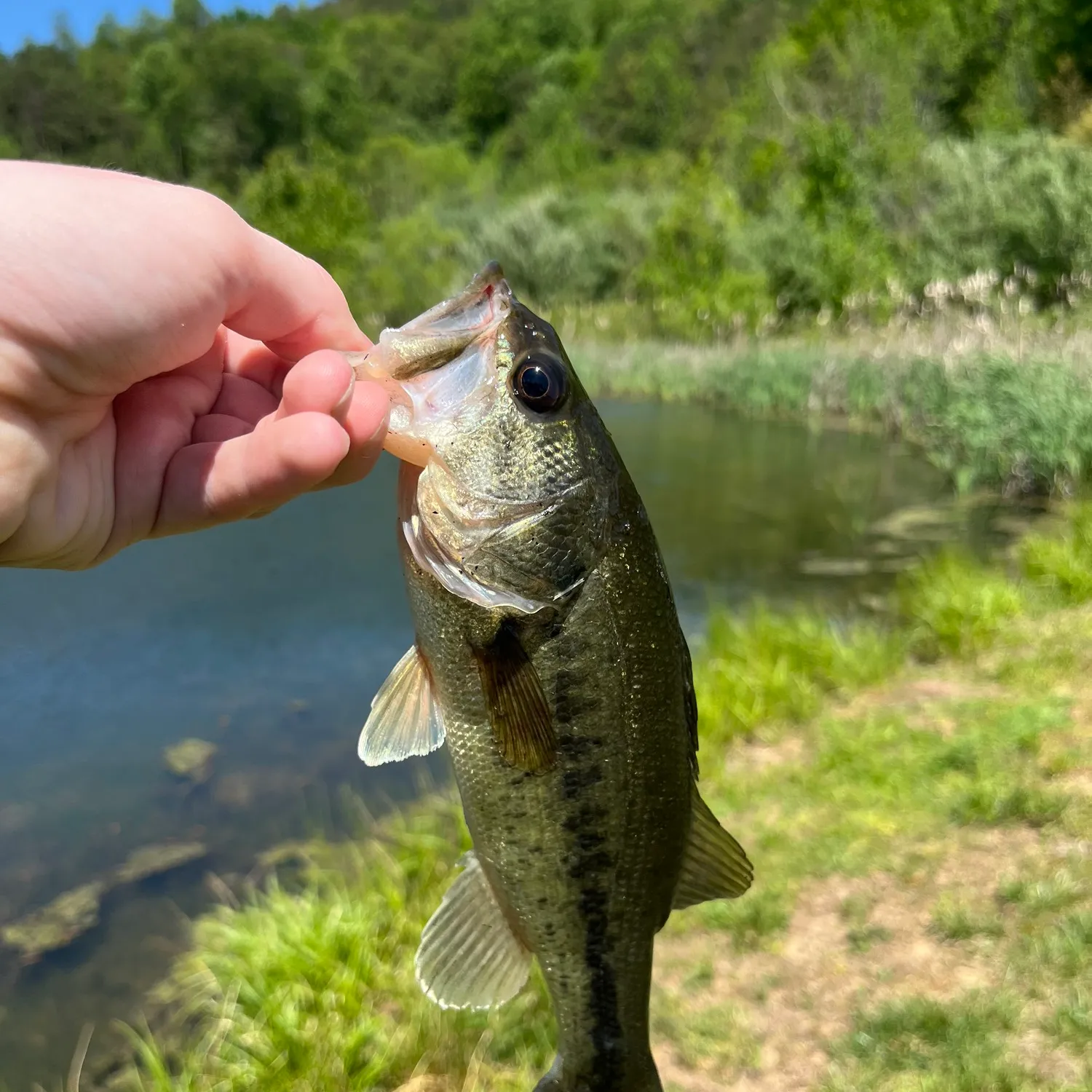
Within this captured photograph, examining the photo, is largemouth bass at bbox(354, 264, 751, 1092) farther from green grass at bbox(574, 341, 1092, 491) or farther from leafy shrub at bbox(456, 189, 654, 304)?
leafy shrub at bbox(456, 189, 654, 304)

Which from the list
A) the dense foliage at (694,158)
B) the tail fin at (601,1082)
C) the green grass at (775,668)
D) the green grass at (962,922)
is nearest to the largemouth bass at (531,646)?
the tail fin at (601,1082)

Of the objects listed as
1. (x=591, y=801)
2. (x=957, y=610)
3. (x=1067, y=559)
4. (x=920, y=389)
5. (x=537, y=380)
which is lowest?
(x=920, y=389)

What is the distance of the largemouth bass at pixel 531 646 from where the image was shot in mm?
1835

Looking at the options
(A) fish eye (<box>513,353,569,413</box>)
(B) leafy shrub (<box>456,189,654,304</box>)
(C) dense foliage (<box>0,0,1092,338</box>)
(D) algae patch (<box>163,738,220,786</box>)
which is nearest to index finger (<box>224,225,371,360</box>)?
(A) fish eye (<box>513,353,569,413</box>)

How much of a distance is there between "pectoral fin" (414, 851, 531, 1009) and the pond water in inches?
120

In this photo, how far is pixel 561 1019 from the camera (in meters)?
2.09

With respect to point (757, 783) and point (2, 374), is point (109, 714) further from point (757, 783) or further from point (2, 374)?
point (2, 374)

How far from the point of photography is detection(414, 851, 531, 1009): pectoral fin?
2.00 meters

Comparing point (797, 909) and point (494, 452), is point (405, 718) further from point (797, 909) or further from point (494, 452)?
point (797, 909)

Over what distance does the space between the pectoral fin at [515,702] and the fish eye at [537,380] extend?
0.47 metres

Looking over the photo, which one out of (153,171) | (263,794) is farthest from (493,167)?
(263,794)

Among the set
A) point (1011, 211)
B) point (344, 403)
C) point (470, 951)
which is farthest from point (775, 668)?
point (1011, 211)

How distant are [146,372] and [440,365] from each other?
622mm

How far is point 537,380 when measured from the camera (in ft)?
6.14
